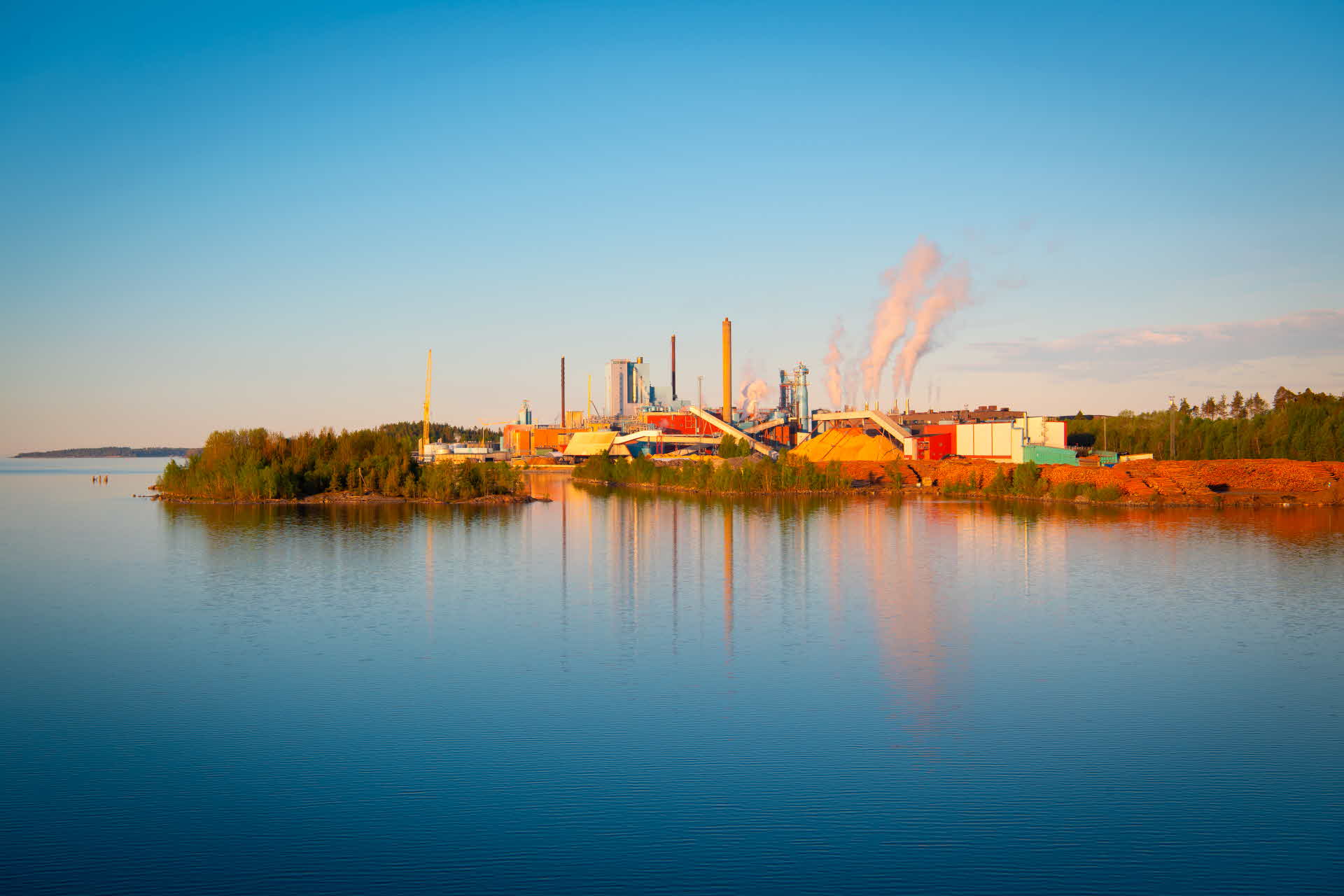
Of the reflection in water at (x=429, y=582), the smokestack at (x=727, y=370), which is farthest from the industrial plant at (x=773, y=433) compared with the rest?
the reflection in water at (x=429, y=582)

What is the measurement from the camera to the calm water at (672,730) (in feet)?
24.7

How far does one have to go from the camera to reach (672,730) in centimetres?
1070

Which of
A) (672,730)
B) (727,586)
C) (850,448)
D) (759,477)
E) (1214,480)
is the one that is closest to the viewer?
(672,730)

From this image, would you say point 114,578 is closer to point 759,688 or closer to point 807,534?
point 759,688

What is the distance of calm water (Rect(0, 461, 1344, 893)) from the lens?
7543 mm

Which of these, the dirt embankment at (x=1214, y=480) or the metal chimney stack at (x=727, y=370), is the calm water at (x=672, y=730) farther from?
the metal chimney stack at (x=727, y=370)

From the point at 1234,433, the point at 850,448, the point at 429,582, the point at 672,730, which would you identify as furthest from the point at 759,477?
the point at 672,730

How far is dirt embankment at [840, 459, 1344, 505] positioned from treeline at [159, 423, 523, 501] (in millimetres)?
28014

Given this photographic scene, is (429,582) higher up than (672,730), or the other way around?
(429,582)

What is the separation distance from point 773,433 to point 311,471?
4873 cm

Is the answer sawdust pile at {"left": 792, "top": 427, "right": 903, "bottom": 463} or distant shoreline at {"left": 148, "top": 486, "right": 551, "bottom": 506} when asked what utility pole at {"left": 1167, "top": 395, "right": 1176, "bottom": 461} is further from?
distant shoreline at {"left": 148, "top": 486, "right": 551, "bottom": 506}

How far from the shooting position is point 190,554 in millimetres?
26516

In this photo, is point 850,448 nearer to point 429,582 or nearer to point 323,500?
point 323,500

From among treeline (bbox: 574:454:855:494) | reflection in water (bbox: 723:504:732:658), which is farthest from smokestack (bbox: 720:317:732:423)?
reflection in water (bbox: 723:504:732:658)
